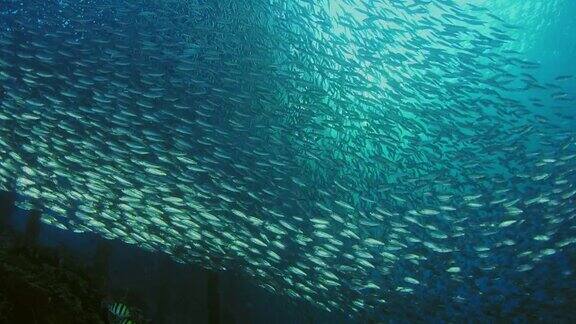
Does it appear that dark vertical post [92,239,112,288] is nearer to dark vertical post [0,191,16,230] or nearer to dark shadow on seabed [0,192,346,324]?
dark shadow on seabed [0,192,346,324]

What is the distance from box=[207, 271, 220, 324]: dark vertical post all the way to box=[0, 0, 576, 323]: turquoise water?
158cm

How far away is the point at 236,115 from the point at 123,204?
4.05 metres

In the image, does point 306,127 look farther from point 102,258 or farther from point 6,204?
point 6,204

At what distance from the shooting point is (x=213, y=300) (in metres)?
10.8

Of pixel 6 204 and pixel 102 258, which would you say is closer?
pixel 102 258

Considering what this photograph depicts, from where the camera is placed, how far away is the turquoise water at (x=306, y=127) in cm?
961

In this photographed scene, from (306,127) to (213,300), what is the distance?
15.7 ft

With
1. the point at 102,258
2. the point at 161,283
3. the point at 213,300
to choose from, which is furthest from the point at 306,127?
the point at 161,283

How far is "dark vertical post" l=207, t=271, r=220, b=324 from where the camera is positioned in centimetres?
1057

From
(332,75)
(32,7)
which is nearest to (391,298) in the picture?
(332,75)

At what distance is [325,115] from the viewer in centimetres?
1082

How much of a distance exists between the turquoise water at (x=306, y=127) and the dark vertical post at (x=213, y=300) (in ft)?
5.20

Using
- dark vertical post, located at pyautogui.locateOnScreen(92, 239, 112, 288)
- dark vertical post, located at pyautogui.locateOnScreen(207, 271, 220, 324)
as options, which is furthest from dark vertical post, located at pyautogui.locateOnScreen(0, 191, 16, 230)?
dark vertical post, located at pyautogui.locateOnScreen(207, 271, 220, 324)

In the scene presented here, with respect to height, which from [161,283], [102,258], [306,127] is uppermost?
[306,127]
